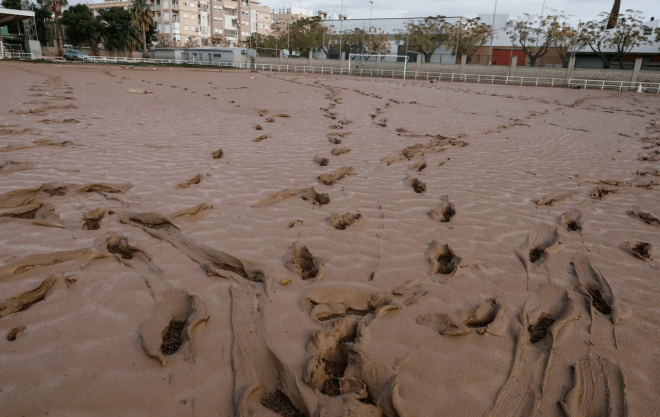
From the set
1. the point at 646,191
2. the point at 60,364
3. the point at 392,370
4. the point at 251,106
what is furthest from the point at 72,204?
the point at 251,106

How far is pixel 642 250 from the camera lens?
131 inches

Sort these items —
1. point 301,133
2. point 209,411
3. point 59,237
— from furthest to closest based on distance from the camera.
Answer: point 301,133, point 59,237, point 209,411

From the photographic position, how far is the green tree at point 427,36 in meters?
47.7

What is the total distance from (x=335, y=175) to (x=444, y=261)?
2.13m

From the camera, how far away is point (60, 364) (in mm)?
1915

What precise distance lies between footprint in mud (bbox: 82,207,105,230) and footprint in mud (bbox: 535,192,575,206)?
4.12 meters

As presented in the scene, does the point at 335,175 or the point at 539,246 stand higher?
the point at 335,175

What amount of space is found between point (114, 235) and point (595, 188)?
507cm

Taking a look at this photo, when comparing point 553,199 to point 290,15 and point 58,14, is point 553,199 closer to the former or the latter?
point 58,14

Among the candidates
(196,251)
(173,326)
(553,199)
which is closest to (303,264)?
(196,251)

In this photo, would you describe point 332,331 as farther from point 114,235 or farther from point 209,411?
point 114,235

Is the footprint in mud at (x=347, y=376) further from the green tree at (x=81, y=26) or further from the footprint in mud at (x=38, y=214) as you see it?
the green tree at (x=81, y=26)

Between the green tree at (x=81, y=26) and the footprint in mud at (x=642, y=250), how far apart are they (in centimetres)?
5468

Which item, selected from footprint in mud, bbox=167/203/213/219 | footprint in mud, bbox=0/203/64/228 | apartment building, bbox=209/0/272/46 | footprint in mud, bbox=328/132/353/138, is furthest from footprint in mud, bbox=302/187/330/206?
apartment building, bbox=209/0/272/46
